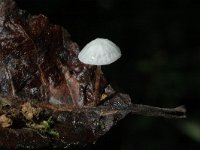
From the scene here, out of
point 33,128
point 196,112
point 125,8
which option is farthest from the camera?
point 125,8

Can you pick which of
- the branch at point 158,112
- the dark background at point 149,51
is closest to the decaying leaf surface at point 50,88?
the branch at point 158,112

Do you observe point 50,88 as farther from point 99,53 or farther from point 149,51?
point 149,51

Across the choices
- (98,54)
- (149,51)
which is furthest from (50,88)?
(149,51)

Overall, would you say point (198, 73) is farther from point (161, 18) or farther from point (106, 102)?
point (106, 102)

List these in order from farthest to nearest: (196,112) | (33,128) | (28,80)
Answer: (196,112) < (28,80) < (33,128)

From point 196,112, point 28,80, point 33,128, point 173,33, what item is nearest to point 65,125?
point 33,128

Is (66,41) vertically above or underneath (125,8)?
underneath
